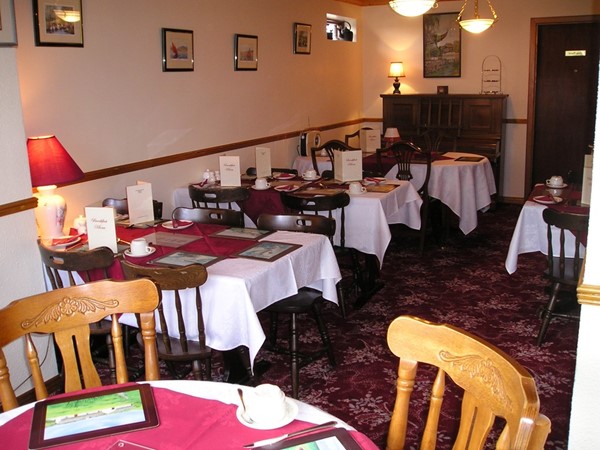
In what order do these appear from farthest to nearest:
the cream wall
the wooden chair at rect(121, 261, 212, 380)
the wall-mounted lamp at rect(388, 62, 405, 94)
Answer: the wall-mounted lamp at rect(388, 62, 405, 94), the cream wall, the wooden chair at rect(121, 261, 212, 380)

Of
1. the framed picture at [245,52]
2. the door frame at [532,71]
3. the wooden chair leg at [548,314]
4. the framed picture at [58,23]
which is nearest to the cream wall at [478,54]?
the door frame at [532,71]

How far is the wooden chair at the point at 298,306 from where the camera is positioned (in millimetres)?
3312

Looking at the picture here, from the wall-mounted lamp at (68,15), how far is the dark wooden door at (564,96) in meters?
5.51

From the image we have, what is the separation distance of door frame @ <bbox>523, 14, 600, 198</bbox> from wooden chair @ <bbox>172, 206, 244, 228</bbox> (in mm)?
5083

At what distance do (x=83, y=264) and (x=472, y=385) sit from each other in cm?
197

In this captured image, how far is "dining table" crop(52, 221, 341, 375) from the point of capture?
9.46ft

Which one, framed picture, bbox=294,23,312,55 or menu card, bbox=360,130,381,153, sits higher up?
framed picture, bbox=294,23,312,55

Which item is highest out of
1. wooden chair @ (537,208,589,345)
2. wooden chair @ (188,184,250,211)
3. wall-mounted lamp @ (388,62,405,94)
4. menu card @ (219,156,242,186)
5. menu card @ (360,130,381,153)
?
wall-mounted lamp @ (388,62,405,94)

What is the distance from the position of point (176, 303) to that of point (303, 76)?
16.0 feet

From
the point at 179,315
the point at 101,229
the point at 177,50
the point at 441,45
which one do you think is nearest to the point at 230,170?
the point at 177,50

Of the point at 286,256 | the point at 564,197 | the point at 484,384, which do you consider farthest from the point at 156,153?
the point at 484,384

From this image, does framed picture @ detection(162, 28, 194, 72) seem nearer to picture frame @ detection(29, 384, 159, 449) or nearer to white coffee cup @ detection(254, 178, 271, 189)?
white coffee cup @ detection(254, 178, 271, 189)

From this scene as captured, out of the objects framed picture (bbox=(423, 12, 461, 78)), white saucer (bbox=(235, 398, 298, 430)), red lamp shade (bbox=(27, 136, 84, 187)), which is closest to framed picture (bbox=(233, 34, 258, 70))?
red lamp shade (bbox=(27, 136, 84, 187))

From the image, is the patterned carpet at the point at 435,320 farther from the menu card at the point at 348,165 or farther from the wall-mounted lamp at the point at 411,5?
the wall-mounted lamp at the point at 411,5
